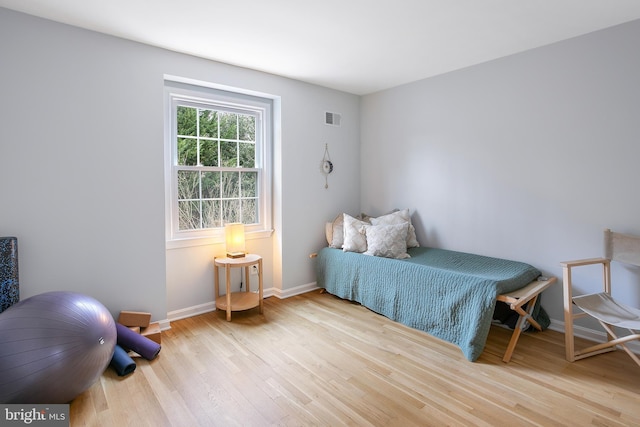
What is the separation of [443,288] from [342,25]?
7.44ft

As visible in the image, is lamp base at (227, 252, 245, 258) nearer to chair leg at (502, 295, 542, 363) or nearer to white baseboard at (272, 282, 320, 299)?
white baseboard at (272, 282, 320, 299)

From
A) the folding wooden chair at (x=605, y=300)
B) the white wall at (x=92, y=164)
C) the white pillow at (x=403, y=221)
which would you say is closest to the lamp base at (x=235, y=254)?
the white wall at (x=92, y=164)

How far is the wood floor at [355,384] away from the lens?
1.98 metres

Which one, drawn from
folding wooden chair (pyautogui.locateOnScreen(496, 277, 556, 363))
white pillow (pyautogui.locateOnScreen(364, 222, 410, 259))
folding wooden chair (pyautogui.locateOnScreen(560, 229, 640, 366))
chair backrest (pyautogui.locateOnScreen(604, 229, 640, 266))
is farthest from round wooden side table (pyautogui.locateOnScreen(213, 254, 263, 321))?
chair backrest (pyautogui.locateOnScreen(604, 229, 640, 266))

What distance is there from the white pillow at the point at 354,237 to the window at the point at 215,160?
0.94m

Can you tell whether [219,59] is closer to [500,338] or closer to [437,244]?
[437,244]

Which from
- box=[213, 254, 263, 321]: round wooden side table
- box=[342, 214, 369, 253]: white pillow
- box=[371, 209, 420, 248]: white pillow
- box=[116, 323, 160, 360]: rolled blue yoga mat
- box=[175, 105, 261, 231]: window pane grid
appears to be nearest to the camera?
box=[116, 323, 160, 360]: rolled blue yoga mat

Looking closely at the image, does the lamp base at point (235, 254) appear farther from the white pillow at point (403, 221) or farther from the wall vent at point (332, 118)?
the wall vent at point (332, 118)

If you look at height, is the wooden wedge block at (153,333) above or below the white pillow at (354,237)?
below

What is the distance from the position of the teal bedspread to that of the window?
1.20 metres

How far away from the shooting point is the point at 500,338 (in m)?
3.01

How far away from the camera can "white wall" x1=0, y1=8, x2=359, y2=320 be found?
2.46 metres

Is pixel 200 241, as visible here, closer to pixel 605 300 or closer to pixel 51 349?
pixel 51 349

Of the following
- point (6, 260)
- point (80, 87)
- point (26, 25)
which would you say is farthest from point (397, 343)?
point (26, 25)
